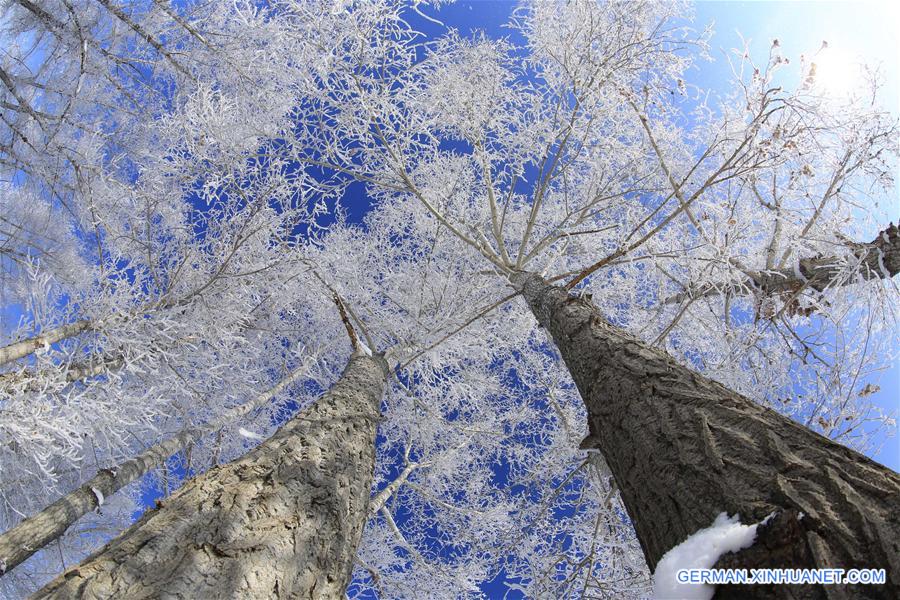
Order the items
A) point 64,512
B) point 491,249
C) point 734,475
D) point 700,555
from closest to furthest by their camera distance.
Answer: point 700,555 < point 734,475 < point 64,512 < point 491,249

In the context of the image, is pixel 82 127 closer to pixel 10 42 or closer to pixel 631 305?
pixel 10 42

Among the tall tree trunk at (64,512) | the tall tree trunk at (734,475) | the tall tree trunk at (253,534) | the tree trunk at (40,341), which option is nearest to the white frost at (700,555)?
the tall tree trunk at (734,475)

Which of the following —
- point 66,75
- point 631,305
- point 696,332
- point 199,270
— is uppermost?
point 66,75

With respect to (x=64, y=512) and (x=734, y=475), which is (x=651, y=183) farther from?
(x=64, y=512)

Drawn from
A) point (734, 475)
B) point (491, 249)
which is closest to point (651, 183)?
point (491, 249)

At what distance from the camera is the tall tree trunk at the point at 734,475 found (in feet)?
2.91

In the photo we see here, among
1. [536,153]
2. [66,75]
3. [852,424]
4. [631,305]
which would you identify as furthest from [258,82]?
[852,424]

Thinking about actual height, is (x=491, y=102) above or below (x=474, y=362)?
above

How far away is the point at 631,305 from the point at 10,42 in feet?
24.1

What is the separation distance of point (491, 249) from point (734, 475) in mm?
3828

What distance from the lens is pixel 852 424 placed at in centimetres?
271

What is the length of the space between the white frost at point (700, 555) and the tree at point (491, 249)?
306mm

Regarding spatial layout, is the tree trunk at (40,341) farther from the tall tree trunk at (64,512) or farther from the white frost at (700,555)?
the white frost at (700,555)

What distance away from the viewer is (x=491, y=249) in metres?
4.89
